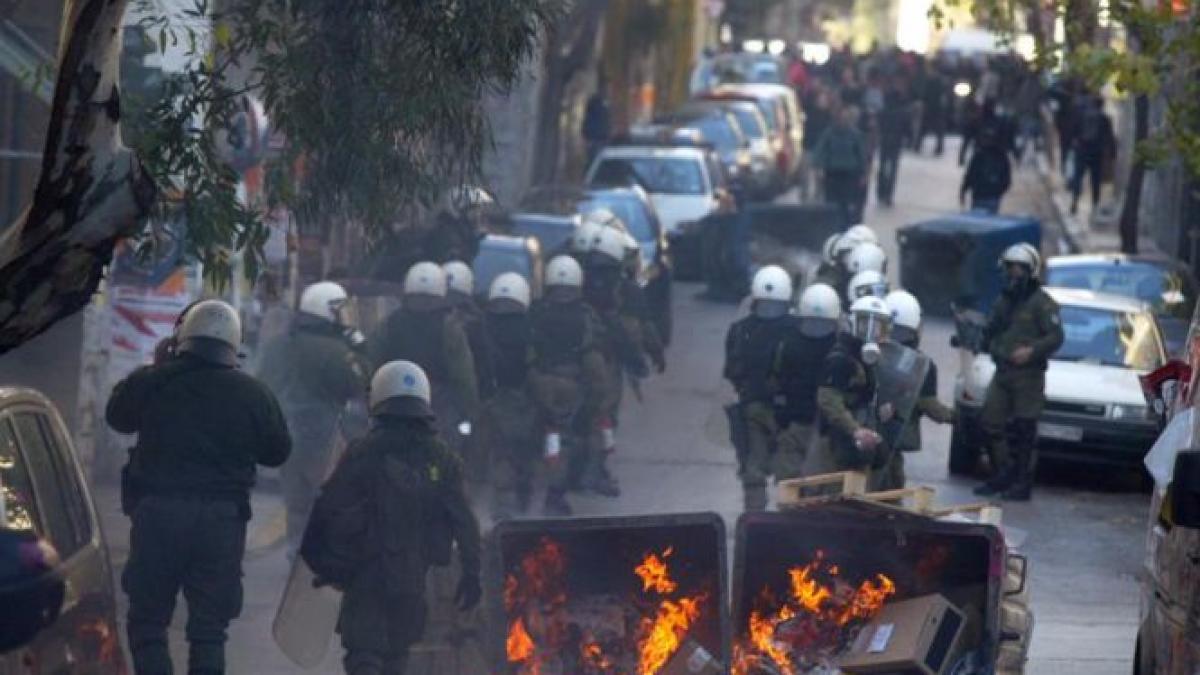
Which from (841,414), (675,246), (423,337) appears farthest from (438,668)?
(675,246)

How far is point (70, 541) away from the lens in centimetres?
807

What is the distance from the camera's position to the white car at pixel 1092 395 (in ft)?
67.4

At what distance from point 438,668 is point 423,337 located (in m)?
5.58

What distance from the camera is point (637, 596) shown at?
997 cm

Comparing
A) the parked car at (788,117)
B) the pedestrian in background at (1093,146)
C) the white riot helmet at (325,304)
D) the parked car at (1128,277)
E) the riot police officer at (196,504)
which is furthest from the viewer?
the parked car at (788,117)

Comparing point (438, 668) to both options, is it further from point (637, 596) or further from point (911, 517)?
point (911, 517)

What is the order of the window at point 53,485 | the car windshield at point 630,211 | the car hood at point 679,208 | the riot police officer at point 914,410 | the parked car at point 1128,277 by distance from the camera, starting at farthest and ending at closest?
the car hood at point 679,208 → the car windshield at point 630,211 → the parked car at point 1128,277 → the riot police officer at point 914,410 → the window at point 53,485

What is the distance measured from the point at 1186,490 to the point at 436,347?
9.66m

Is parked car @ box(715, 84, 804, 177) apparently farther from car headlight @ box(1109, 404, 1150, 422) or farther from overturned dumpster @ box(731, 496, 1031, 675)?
overturned dumpster @ box(731, 496, 1031, 675)

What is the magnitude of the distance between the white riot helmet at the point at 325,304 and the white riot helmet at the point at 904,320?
129 inches

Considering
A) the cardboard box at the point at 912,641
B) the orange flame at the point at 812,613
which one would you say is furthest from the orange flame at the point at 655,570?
the cardboard box at the point at 912,641

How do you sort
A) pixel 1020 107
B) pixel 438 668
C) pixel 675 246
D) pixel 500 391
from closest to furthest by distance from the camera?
pixel 438 668 < pixel 500 391 < pixel 675 246 < pixel 1020 107

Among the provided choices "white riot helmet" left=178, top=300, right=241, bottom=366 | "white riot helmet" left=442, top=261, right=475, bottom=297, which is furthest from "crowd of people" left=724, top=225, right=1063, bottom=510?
"white riot helmet" left=178, top=300, right=241, bottom=366

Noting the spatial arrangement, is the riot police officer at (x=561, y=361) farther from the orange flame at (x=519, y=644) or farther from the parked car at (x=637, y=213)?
the orange flame at (x=519, y=644)
